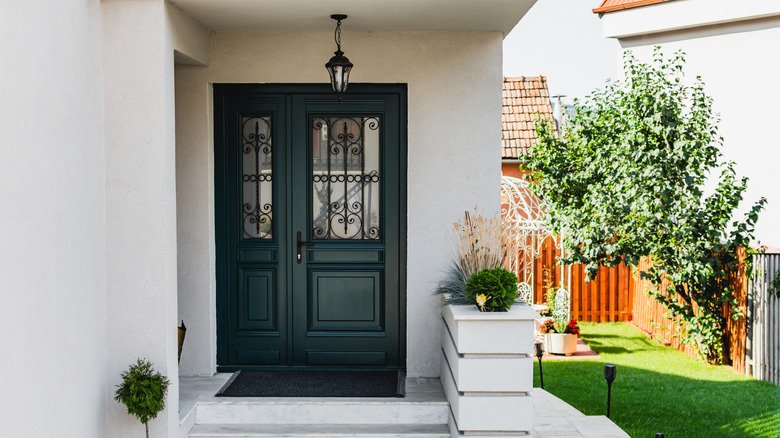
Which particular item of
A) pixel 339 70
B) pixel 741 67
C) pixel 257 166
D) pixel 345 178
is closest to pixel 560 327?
pixel 741 67

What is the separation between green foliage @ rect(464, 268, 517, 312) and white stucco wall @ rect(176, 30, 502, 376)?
1.08 m

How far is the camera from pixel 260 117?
639 centimetres

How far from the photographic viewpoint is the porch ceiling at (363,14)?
5164 mm

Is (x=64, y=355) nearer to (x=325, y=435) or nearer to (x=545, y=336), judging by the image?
(x=325, y=435)

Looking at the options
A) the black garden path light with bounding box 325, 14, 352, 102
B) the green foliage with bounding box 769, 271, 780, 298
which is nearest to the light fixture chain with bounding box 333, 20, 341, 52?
the black garden path light with bounding box 325, 14, 352, 102

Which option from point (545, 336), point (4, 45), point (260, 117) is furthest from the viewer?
point (545, 336)

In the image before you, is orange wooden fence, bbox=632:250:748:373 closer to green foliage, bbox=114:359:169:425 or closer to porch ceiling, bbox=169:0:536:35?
porch ceiling, bbox=169:0:536:35

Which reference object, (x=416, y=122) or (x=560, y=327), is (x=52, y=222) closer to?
(x=416, y=122)

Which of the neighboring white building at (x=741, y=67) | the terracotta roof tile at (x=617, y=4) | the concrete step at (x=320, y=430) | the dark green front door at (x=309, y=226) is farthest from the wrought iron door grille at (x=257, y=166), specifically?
the terracotta roof tile at (x=617, y=4)

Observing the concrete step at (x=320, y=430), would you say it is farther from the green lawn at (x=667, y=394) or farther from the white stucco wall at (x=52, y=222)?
the green lawn at (x=667, y=394)

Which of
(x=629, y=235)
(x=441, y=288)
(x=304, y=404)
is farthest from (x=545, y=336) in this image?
(x=304, y=404)

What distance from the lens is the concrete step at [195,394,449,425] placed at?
5504 millimetres

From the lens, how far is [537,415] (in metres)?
6.52

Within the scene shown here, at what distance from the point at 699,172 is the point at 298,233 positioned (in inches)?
249
